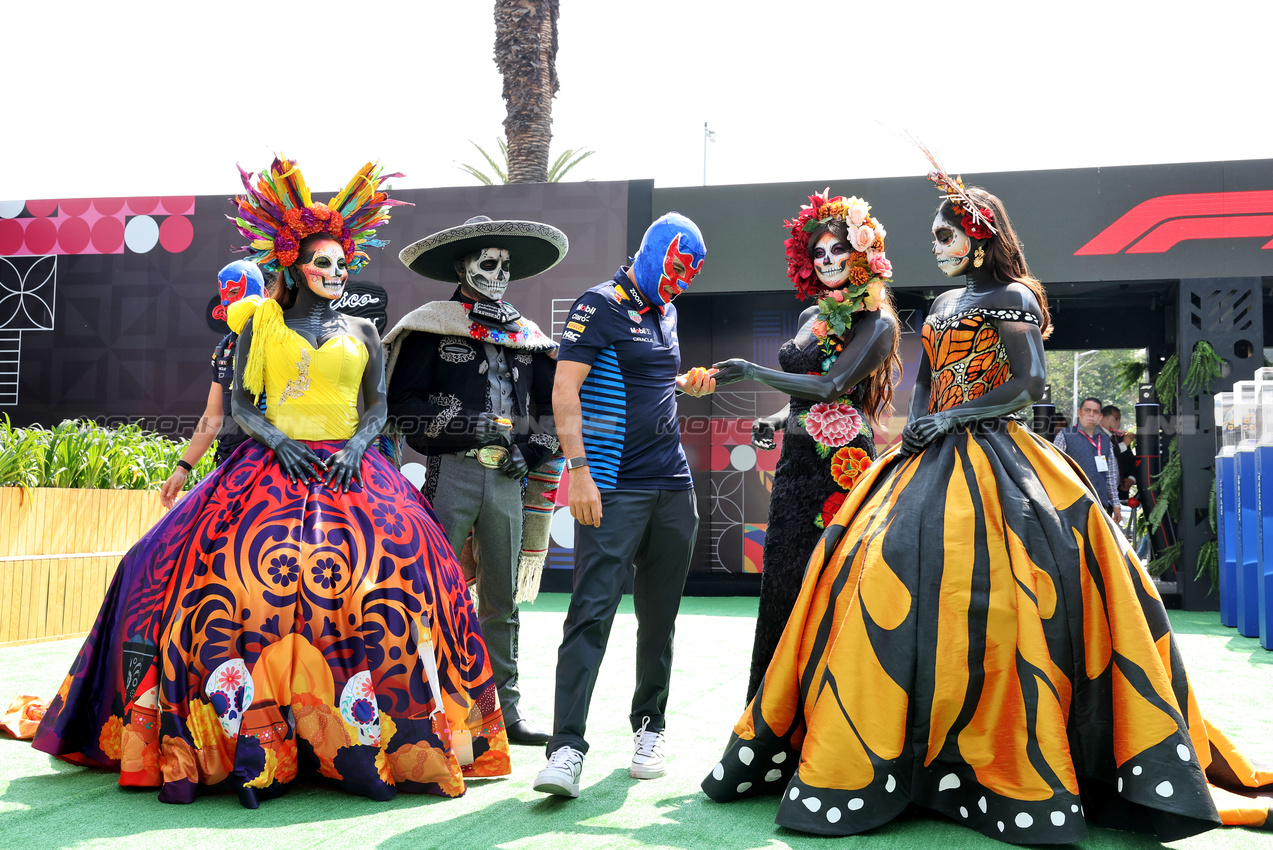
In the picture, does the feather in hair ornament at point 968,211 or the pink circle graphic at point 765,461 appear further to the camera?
the pink circle graphic at point 765,461

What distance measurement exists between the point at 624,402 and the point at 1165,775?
1980 millimetres

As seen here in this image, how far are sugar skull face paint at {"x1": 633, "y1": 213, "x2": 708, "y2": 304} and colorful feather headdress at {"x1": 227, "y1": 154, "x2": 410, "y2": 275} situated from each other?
0.98 m

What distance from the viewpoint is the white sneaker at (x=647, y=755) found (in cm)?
350

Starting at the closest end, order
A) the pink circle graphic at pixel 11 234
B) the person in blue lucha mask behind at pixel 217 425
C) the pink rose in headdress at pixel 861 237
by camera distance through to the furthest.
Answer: the pink rose in headdress at pixel 861 237, the person in blue lucha mask behind at pixel 217 425, the pink circle graphic at pixel 11 234

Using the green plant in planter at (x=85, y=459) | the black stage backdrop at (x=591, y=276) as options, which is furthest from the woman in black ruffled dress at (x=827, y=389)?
the black stage backdrop at (x=591, y=276)

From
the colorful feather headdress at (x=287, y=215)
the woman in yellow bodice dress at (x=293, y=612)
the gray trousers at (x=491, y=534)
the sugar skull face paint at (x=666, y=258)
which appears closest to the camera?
the woman in yellow bodice dress at (x=293, y=612)

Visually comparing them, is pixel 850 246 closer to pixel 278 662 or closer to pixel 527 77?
pixel 278 662

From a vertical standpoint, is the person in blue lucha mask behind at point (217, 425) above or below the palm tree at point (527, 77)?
below

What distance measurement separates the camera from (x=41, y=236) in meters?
10.7

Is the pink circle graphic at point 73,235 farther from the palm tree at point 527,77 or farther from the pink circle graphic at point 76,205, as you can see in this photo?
the palm tree at point 527,77

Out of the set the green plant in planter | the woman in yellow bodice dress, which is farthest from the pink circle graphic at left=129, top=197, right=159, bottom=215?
the woman in yellow bodice dress

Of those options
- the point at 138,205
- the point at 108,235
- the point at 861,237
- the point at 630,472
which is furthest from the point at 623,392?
the point at 108,235

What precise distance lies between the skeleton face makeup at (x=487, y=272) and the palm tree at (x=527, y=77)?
10.1 m

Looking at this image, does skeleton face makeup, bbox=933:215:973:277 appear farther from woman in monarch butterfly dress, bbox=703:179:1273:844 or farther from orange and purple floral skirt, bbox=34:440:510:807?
orange and purple floral skirt, bbox=34:440:510:807
